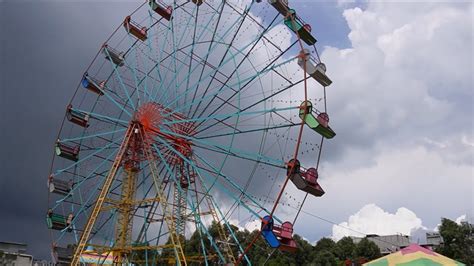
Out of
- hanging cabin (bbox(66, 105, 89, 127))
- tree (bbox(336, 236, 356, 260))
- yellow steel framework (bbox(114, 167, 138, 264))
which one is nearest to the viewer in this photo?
yellow steel framework (bbox(114, 167, 138, 264))

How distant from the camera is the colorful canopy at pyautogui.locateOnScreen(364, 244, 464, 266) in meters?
15.6

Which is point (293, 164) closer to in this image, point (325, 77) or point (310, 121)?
point (310, 121)

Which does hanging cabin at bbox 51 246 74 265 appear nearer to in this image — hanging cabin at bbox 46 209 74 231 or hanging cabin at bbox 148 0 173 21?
hanging cabin at bbox 46 209 74 231

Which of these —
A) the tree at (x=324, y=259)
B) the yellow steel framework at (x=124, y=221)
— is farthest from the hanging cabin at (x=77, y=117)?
the tree at (x=324, y=259)

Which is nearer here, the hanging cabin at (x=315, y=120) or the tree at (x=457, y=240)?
the hanging cabin at (x=315, y=120)

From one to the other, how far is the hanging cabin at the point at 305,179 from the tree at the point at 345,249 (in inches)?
1741

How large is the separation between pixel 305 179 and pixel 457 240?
40449mm

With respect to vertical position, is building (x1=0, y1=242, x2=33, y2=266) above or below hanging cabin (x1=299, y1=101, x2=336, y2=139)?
above

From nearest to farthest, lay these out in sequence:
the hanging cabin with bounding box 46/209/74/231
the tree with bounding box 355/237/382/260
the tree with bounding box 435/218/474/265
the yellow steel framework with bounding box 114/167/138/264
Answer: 1. the yellow steel framework with bounding box 114/167/138/264
2. the hanging cabin with bounding box 46/209/74/231
3. the tree with bounding box 435/218/474/265
4. the tree with bounding box 355/237/382/260

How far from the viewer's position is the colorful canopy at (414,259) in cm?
1557

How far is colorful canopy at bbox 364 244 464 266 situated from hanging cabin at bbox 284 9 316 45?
37.8ft

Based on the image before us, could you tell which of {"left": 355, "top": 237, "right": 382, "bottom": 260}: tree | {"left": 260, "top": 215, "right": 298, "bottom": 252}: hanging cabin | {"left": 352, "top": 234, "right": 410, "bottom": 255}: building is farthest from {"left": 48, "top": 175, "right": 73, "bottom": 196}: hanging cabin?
{"left": 352, "top": 234, "right": 410, "bottom": 255}: building

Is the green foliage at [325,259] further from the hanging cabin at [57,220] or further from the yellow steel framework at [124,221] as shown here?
the yellow steel framework at [124,221]

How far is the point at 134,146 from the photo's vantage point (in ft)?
78.7
